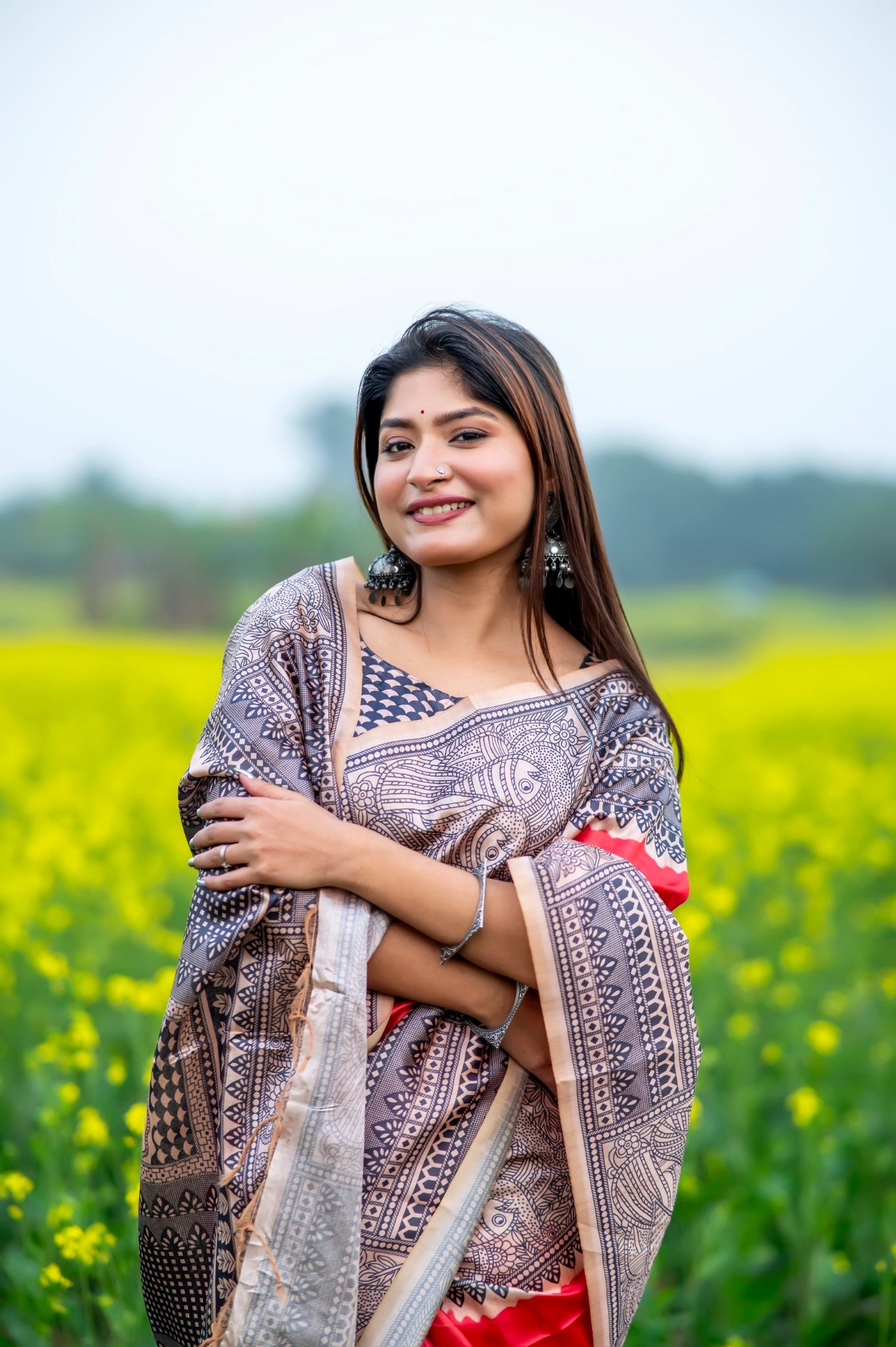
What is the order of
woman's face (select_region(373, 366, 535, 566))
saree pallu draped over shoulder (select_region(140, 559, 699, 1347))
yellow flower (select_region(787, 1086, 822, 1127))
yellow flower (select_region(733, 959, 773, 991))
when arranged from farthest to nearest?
yellow flower (select_region(733, 959, 773, 991)), yellow flower (select_region(787, 1086, 822, 1127)), woman's face (select_region(373, 366, 535, 566)), saree pallu draped over shoulder (select_region(140, 559, 699, 1347))

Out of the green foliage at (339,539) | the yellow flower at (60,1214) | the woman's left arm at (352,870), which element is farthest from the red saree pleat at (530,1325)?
the green foliage at (339,539)

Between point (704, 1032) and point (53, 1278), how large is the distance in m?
1.75

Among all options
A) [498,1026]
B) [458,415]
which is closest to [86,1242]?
[498,1026]

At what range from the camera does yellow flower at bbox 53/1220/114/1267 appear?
2004 mm

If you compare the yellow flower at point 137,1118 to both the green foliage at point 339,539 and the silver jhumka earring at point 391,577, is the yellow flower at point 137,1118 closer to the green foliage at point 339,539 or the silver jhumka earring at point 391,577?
the silver jhumka earring at point 391,577

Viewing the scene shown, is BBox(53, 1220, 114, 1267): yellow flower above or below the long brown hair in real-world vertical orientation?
below

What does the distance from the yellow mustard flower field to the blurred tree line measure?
2636 mm

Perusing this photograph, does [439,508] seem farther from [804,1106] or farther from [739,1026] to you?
[739,1026]

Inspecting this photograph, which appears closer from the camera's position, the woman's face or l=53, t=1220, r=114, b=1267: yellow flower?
the woman's face

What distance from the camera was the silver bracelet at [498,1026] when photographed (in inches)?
60.2

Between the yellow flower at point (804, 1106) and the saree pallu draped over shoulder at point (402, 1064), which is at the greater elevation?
the saree pallu draped over shoulder at point (402, 1064)

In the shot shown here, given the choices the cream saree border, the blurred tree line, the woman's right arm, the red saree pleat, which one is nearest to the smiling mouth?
the woman's right arm

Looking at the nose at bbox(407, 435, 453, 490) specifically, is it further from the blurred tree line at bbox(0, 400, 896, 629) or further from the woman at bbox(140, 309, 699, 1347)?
the blurred tree line at bbox(0, 400, 896, 629)

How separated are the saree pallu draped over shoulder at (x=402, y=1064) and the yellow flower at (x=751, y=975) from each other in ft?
5.29
